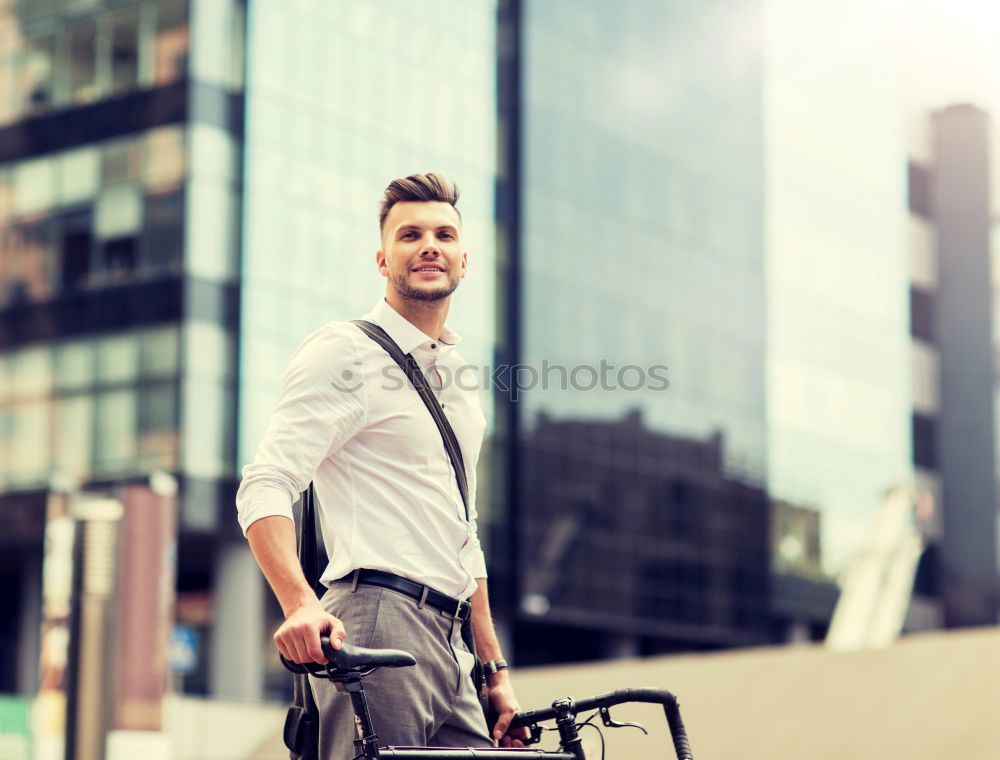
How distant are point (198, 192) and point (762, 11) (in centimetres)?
2348

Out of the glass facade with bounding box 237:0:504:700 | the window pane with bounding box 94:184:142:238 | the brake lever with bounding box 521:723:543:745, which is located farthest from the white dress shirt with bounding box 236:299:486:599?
the window pane with bounding box 94:184:142:238

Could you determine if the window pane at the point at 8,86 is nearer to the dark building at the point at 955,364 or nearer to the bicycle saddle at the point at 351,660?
the dark building at the point at 955,364

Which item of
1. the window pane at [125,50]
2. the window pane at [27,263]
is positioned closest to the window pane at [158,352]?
the window pane at [27,263]

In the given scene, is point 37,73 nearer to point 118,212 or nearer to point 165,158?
point 118,212

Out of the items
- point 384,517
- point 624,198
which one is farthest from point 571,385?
point 384,517

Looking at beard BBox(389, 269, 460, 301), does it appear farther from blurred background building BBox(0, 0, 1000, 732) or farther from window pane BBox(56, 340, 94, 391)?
window pane BBox(56, 340, 94, 391)

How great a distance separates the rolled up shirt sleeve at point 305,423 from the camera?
11.3 ft

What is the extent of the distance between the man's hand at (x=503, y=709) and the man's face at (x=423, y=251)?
899 mm

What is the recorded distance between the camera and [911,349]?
197 ft

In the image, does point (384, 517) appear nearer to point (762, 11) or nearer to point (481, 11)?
point (481, 11)

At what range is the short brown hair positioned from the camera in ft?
12.5

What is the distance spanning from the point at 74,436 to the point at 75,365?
Answer: 1.56 metres

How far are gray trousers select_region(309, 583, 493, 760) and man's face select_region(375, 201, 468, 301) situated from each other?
67 cm

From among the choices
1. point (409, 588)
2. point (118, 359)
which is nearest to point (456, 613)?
point (409, 588)
